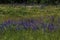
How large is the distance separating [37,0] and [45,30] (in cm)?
2299

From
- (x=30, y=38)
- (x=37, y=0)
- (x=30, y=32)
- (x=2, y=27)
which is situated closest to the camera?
(x=30, y=38)

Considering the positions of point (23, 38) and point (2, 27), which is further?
point (2, 27)

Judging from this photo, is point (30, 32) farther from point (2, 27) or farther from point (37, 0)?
point (37, 0)

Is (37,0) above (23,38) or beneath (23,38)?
beneath

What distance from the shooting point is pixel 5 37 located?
489 centimetres

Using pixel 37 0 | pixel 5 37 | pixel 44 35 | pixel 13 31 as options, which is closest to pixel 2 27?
pixel 13 31

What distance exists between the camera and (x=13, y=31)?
17.5ft

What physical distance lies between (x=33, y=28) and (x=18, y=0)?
23.5m

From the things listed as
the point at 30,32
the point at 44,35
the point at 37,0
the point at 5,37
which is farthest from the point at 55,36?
the point at 37,0

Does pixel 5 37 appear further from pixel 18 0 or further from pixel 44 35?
pixel 18 0

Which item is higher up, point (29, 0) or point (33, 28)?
point (33, 28)

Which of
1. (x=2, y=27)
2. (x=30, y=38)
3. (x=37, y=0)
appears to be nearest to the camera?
(x=30, y=38)

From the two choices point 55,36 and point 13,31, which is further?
point 13,31

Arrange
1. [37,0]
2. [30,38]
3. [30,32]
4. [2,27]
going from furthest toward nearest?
1. [37,0]
2. [2,27]
3. [30,32]
4. [30,38]
